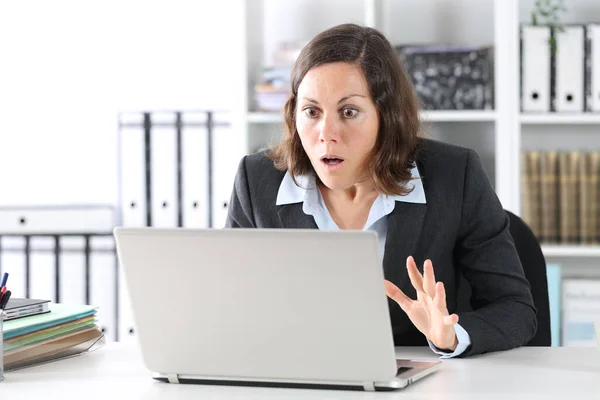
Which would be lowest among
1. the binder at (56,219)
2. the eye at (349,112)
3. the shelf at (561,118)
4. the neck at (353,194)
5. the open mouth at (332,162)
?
the binder at (56,219)

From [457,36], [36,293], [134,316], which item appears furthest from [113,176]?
[134,316]

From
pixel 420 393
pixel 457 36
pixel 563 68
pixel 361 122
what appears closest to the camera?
pixel 420 393

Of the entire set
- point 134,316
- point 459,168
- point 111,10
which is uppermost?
point 111,10

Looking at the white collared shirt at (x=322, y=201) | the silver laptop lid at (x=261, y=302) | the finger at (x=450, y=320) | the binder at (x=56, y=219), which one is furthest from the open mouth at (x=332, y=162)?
the binder at (x=56, y=219)

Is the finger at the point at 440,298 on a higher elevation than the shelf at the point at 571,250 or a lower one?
higher

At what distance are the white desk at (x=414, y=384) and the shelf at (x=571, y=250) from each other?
1.39 metres

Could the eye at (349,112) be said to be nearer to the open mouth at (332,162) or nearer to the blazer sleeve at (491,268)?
the open mouth at (332,162)

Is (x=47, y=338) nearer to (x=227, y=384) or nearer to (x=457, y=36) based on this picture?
(x=227, y=384)

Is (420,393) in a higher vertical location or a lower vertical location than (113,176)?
lower

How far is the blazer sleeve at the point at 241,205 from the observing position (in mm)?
1821

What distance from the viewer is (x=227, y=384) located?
4.05 feet

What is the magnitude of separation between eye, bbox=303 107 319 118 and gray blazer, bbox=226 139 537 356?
0.20m

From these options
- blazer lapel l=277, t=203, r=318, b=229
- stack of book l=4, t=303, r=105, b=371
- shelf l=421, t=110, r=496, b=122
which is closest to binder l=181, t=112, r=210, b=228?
shelf l=421, t=110, r=496, b=122

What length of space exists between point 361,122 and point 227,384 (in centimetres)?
65
